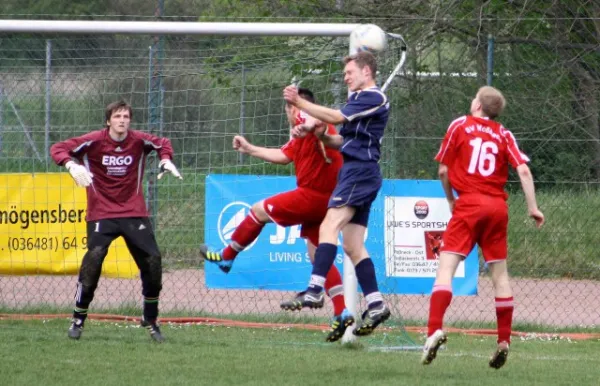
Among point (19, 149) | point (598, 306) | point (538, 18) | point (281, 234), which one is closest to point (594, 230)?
point (598, 306)

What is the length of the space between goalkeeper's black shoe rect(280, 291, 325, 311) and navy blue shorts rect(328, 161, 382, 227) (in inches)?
26.9

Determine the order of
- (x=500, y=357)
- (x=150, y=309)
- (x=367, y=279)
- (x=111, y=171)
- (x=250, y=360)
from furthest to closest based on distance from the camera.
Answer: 1. (x=150, y=309)
2. (x=111, y=171)
3. (x=250, y=360)
4. (x=367, y=279)
5. (x=500, y=357)

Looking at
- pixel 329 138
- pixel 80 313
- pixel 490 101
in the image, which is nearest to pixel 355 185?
pixel 329 138

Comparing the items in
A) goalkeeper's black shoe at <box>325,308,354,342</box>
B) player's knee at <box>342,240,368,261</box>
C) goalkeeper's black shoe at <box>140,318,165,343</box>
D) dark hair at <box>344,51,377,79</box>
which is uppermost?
dark hair at <box>344,51,377,79</box>

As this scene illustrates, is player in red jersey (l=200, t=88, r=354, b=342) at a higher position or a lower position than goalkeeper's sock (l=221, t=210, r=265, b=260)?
higher

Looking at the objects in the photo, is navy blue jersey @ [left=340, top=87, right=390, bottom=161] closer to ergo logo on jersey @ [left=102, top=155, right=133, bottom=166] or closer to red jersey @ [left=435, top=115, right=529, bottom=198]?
red jersey @ [left=435, top=115, right=529, bottom=198]

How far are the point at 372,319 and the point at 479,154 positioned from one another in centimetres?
137

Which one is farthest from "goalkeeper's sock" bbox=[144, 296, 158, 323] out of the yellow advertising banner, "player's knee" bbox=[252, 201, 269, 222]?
the yellow advertising banner

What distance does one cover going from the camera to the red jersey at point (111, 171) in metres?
9.09

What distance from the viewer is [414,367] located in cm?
803

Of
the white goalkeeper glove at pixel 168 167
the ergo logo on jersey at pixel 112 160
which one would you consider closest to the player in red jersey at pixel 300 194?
the white goalkeeper glove at pixel 168 167

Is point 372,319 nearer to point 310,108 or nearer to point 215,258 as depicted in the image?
point 215,258

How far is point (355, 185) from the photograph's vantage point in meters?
7.75

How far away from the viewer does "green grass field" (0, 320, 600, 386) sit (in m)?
7.27
